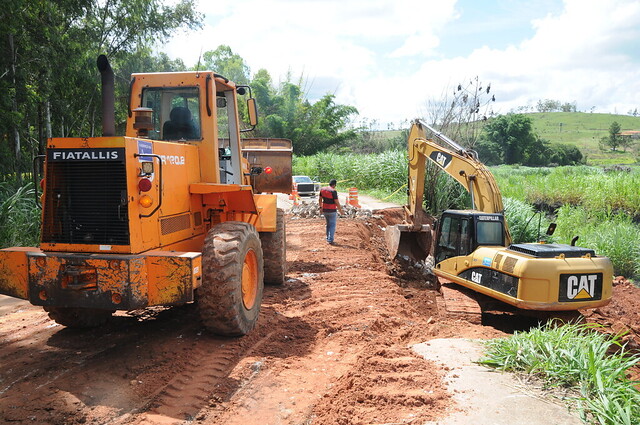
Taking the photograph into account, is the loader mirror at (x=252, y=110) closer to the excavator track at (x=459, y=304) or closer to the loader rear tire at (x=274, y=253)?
the loader rear tire at (x=274, y=253)

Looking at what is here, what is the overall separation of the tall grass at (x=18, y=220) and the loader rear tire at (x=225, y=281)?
5.93m

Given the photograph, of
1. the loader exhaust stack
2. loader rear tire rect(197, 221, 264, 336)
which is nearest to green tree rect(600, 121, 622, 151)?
loader rear tire rect(197, 221, 264, 336)

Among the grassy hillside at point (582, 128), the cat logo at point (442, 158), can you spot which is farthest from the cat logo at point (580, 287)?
the grassy hillside at point (582, 128)

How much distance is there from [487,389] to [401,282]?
651 centimetres

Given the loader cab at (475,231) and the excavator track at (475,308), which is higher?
the loader cab at (475,231)

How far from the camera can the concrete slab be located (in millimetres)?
3734

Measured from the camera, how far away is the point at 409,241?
11.9 metres

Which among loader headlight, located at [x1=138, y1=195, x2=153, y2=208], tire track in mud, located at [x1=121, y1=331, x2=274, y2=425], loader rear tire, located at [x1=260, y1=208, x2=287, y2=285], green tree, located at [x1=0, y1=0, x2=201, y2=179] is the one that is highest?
green tree, located at [x1=0, y1=0, x2=201, y2=179]

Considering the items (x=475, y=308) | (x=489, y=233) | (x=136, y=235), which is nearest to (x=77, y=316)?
(x=136, y=235)

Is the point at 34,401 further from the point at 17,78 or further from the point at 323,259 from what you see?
the point at 17,78

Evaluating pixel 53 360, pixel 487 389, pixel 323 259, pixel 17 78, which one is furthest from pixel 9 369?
pixel 17 78

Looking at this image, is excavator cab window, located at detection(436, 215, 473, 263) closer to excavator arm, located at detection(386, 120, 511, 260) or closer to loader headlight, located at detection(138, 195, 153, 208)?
excavator arm, located at detection(386, 120, 511, 260)

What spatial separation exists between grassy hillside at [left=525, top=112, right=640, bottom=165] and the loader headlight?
6518cm

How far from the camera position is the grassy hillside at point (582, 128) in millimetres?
65750
